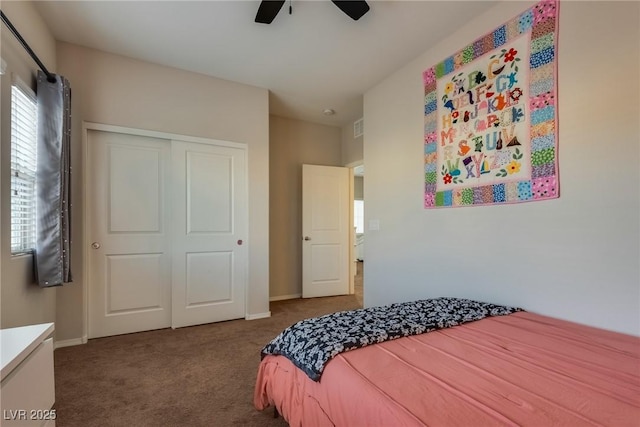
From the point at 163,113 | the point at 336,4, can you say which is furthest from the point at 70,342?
the point at 336,4

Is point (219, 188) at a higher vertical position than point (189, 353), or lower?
higher

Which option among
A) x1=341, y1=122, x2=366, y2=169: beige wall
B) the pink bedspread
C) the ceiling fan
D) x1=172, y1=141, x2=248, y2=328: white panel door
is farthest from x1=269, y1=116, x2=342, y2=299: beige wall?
the pink bedspread

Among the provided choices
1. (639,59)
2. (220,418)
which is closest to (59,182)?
(220,418)

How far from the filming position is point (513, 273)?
1.99 m

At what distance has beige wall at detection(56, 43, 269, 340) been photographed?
260 centimetres

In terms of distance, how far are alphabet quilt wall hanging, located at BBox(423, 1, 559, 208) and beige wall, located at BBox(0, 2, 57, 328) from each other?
9.67ft

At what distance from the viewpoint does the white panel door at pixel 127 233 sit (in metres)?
2.71

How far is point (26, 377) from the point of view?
0.93m

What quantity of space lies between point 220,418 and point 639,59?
2.89 meters

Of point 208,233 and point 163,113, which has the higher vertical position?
point 163,113

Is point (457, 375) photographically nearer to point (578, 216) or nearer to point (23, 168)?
point (578, 216)

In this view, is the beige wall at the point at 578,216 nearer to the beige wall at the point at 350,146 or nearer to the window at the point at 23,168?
the beige wall at the point at 350,146

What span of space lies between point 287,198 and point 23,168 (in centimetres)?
282

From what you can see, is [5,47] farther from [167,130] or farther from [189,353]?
[189,353]
